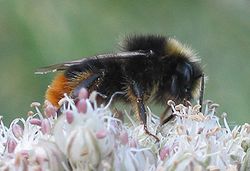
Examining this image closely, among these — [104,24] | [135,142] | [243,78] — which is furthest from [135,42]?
[104,24]

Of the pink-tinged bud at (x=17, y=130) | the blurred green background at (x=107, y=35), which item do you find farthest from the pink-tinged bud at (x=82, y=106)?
the blurred green background at (x=107, y=35)

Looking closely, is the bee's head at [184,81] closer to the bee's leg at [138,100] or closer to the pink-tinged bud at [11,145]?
the bee's leg at [138,100]

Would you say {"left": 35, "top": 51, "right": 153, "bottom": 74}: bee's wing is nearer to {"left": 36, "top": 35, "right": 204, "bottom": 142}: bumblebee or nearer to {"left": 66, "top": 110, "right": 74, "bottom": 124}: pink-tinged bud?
{"left": 36, "top": 35, "right": 204, "bottom": 142}: bumblebee

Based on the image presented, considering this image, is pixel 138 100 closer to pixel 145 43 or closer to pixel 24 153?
pixel 145 43

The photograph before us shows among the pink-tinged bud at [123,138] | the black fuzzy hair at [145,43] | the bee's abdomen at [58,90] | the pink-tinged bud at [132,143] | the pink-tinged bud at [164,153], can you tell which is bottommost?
the pink-tinged bud at [164,153]

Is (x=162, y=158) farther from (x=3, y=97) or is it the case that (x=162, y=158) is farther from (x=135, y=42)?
(x=3, y=97)

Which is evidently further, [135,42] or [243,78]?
[243,78]

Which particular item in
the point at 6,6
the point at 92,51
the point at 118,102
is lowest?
the point at 118,102

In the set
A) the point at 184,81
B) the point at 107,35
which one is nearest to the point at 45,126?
the point at 184,81

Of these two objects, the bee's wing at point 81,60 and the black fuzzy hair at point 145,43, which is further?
the black fuzzy hair at point 145,43
